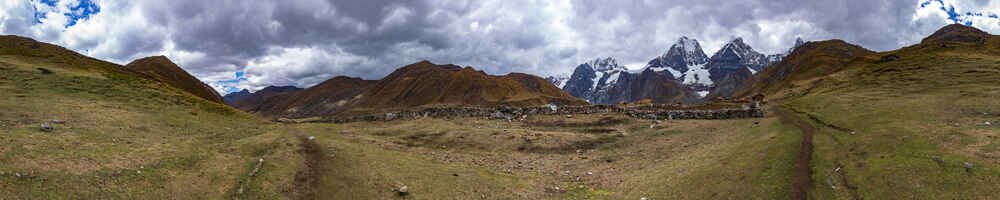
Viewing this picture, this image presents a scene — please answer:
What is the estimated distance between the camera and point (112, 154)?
14.5 m

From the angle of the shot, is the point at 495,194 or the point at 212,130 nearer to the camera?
the point at 495,194

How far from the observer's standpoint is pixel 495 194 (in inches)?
680

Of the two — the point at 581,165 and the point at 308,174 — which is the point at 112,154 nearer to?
the point at 308,174

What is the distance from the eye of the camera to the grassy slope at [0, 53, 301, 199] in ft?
37.8

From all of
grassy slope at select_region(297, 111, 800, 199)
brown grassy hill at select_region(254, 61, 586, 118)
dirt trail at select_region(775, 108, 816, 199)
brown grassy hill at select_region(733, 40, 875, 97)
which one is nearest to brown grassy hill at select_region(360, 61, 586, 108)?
brown grassy hill at select_region(254, 61, 586, 118)

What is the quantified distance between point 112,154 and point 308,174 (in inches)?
282

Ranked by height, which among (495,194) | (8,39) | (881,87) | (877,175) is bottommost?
(495,194)

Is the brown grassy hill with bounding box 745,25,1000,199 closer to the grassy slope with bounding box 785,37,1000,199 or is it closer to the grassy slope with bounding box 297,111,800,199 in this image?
the grassy slope with bounding box 785,37,1000,199

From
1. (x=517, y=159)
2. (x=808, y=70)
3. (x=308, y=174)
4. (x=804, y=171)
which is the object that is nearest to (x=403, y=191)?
(x=308, y=174)

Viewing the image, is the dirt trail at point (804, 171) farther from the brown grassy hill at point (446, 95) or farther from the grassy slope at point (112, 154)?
the brown grassy hill at point (446, 95)

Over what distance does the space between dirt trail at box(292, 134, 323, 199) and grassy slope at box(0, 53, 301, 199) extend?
0.57 metres

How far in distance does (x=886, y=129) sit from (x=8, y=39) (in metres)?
112

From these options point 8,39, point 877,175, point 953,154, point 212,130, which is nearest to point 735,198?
point 877,175

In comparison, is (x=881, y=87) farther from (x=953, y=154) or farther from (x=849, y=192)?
(x=849, y=192)
